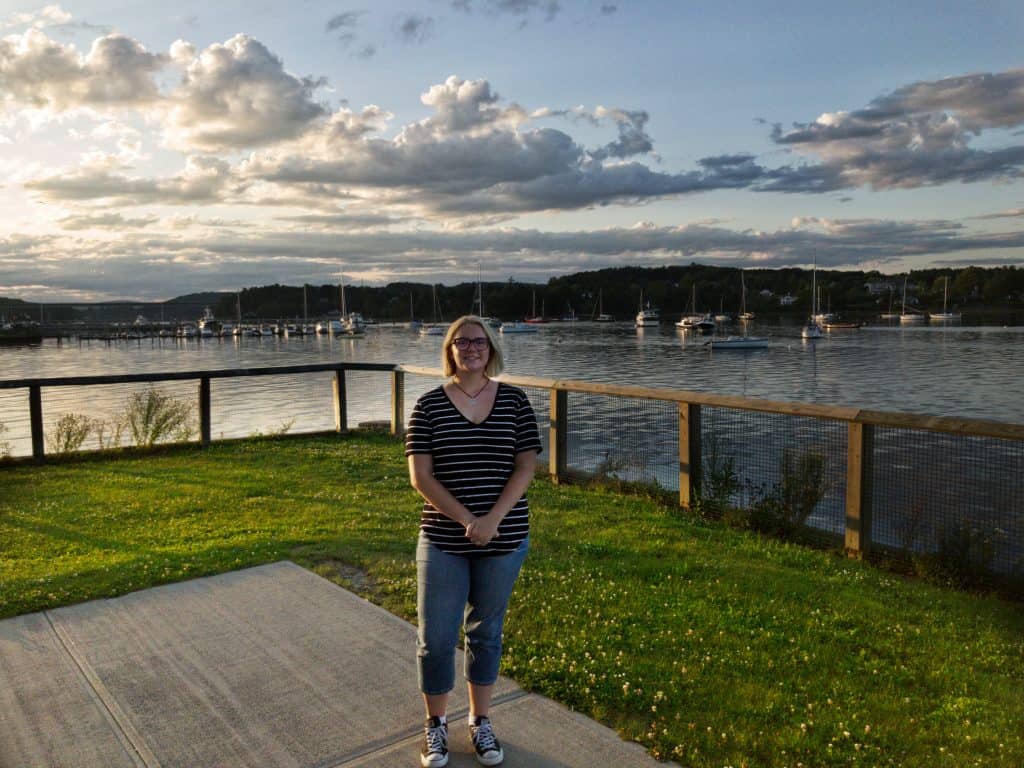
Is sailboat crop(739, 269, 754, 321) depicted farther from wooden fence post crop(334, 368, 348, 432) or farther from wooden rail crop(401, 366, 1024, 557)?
wooden rail crop(401, 366, 1024, 557)

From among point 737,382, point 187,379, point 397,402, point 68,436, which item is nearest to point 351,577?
point 397,402

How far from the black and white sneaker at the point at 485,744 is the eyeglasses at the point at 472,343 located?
1.55m

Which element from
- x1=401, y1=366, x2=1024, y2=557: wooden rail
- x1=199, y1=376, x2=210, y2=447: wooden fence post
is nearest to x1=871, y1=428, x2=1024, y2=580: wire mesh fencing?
x1=401, y1=366, x2=1024, y2=557: wooden rail

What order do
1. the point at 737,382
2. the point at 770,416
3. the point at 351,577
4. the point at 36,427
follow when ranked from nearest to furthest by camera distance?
the point at 351,577 → the point at 770,416 → the point at 36,427 → the point at 737,382

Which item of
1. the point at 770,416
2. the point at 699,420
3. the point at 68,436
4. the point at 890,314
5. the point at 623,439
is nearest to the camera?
the point at 770,416

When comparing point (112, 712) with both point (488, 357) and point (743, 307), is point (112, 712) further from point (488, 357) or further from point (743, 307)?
point (743, 307)

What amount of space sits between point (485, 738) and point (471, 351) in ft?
5.27

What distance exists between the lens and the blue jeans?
326 centimetres

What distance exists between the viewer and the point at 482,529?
3.20 m

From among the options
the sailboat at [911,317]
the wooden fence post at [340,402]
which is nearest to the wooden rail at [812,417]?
the wooden fence post at [340,402]

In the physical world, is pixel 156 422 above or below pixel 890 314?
below

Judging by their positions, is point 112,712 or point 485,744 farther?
point 112,712

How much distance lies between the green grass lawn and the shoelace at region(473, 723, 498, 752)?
2.10 ft

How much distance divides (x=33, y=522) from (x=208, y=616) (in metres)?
3.61
